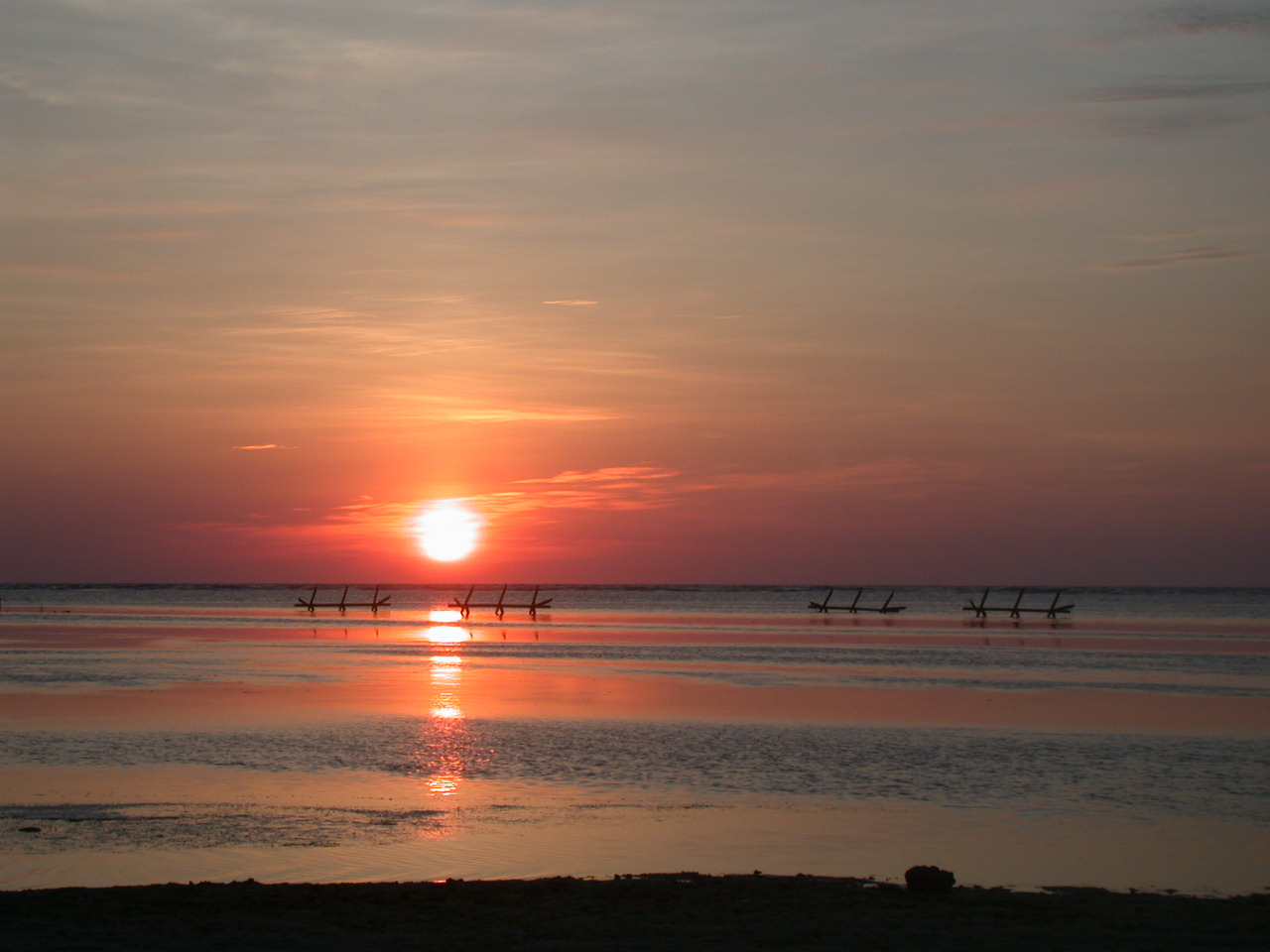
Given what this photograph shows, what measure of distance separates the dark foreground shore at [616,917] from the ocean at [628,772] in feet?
3.83

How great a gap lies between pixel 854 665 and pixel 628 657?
340 inches

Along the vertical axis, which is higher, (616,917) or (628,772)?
(628,772)

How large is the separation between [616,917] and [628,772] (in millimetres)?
8512

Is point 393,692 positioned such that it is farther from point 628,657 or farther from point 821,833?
point 821,833

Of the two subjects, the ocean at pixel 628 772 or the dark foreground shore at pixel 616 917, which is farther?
the ocean at pixel 628 772

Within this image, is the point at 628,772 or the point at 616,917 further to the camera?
the point at 628,772

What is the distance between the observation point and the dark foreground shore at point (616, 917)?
369 inches

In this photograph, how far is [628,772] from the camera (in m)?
18.6

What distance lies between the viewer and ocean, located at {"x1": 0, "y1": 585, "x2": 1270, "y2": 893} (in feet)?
42.5

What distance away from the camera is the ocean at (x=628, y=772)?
13.0 meters

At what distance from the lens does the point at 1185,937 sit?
31.6 feet

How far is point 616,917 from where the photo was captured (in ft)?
33.2

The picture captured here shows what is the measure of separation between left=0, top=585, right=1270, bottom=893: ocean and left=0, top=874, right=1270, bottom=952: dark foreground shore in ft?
3.83

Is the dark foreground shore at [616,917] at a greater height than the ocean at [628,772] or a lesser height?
lesser
